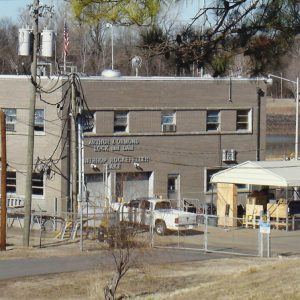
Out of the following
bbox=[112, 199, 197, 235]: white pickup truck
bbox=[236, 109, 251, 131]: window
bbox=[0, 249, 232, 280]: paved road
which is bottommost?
bbox=[0, 249, 232, 280]: paved road

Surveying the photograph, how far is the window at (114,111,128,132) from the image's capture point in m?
43.2

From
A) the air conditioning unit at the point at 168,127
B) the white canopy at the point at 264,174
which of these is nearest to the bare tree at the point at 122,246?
the white canopy at the point at 264,174

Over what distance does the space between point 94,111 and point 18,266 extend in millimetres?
16198

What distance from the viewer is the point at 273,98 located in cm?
10206

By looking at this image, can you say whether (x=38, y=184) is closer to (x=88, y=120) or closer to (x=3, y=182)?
(x=88, y=120)

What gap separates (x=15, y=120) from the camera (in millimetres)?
42219

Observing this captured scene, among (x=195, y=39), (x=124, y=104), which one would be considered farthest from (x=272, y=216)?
(x=195, y=39)

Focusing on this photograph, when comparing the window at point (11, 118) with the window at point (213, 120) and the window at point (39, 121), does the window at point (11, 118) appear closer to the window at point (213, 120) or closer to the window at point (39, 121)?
the window at point (39, 121)

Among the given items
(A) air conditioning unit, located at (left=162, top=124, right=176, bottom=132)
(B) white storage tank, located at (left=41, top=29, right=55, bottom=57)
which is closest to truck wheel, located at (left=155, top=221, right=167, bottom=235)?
(B) white storage tank, located at (left=41, top=29, right=55, bottom=57)

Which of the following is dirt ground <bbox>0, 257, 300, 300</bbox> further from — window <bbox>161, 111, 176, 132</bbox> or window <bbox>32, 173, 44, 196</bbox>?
window <bbox>161, 111, 176, 132</bbox>

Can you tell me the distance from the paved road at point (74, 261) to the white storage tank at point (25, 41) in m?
8.28

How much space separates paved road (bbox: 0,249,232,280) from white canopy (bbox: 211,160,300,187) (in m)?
8.25

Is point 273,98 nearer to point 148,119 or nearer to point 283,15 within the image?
point 148,119

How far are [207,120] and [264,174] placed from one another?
7.86m
